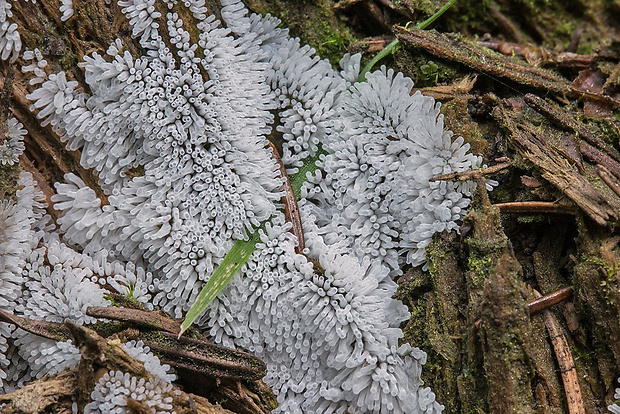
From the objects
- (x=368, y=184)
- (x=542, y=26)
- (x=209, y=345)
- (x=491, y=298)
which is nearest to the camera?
(x=491, y=298)

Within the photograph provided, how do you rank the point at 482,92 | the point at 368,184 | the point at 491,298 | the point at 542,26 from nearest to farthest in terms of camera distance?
the point at 491,298
the point at 368,184
the point at 482,92
the point at 542,26

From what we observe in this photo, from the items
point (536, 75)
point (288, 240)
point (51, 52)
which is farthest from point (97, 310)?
point (536, 75)

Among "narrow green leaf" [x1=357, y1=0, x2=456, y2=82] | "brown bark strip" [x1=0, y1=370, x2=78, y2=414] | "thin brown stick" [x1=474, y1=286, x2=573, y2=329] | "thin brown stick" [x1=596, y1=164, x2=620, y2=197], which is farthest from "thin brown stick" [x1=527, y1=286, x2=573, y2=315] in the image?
"brown bark strip" [x1=0, y1=370, x2=78, y2=414]

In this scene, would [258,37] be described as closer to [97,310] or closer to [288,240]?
[288,240]

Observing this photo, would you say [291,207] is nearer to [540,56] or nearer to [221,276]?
[221,276]

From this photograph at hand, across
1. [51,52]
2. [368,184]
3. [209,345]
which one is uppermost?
[51,52]

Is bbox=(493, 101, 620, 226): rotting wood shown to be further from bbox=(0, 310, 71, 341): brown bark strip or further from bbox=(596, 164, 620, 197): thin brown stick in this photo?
bbox=(0, 310, 71, 341): brown bark strip

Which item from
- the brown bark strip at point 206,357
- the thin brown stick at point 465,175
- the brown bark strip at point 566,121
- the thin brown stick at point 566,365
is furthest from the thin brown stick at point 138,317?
the brown bark strip at point 566,121
